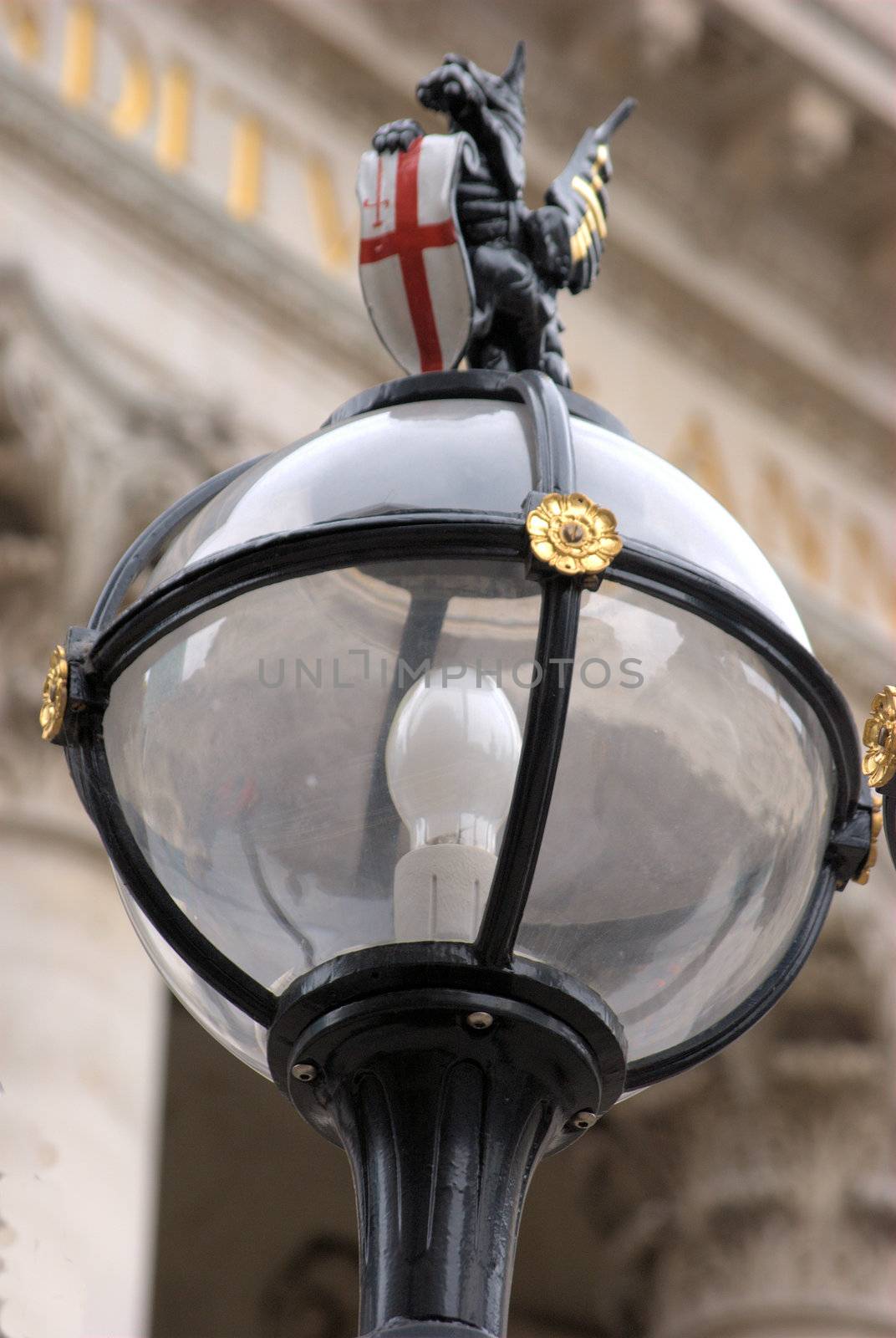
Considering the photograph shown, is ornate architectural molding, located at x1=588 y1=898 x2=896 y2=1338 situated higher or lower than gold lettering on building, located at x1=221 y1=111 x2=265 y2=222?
lower

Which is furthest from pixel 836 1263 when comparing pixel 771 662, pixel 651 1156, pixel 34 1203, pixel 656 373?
pixel 771 662

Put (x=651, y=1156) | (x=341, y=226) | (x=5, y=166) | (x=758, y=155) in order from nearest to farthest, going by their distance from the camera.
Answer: (x=5, y=166), (x=341, y=226), (x=651, y=1156), (x=758, y=155)

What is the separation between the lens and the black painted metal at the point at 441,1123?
66.5 inches

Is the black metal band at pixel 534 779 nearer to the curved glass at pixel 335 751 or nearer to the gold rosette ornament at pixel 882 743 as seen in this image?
the curved glass at pixel 335 751

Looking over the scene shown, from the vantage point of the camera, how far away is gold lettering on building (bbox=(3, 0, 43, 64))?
7156 mm

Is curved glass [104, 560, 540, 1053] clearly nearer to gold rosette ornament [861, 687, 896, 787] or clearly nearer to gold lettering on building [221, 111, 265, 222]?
gold rosette ornament [861, 687, 896, 787]

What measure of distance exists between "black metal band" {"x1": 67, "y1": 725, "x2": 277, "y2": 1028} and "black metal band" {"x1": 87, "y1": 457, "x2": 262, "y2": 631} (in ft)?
0.70

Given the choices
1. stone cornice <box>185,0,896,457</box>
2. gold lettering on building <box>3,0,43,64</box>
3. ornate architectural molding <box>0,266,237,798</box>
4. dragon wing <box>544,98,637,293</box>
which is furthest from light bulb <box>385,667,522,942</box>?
stone cornice <box>185,0,896,457</box>

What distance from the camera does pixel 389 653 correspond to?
1735mm

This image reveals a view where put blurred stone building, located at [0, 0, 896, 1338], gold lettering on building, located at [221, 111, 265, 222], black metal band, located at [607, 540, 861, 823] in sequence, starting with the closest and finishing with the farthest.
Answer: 1. black metal band, located at [607, 540, 861, 823]
2. blurred stone building, located at [0, 0, 896, 1338]
3. gold lettering on building, located at [221, 111, 265, 222]

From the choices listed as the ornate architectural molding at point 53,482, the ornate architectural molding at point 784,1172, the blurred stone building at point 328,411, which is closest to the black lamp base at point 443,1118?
the blurred stone building at point 328,411

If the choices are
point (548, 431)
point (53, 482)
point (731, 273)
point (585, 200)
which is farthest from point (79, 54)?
point (548, 431)

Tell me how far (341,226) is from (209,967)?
20.5 feet

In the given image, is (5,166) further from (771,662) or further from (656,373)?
(771,662)
